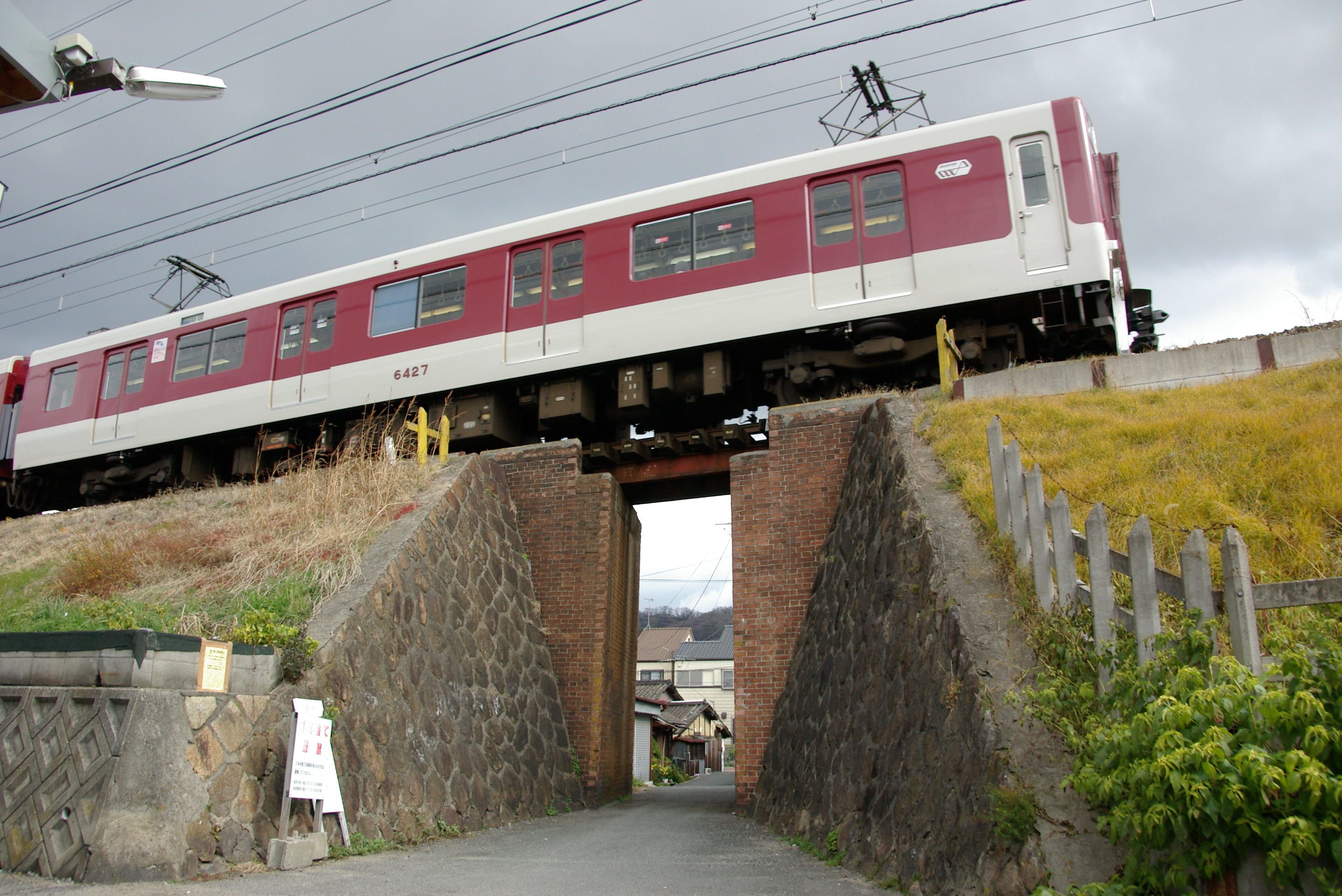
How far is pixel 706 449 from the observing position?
11555 mm

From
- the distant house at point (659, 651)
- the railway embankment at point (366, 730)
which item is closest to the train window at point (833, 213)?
the railway embankment at point (366, 730)

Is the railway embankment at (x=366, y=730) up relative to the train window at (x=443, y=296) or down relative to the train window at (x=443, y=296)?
down

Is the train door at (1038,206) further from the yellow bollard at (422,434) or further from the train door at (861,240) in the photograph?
the yellow bollard at (422,434)

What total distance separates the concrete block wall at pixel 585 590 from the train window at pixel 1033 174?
5916 mm

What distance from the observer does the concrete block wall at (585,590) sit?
10.3 metres

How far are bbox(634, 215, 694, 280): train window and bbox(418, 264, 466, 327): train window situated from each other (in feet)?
8.81

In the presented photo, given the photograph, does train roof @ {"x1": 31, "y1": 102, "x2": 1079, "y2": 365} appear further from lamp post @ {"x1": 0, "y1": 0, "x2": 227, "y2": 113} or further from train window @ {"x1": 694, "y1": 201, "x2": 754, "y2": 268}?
lamp post @ {"x1": 0, "y1": 0, "x2": 227, "y2": 113}

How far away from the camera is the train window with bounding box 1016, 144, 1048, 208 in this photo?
31.2 ft

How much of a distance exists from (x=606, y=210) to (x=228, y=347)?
706cm

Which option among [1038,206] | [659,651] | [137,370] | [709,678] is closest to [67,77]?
[1038,206]

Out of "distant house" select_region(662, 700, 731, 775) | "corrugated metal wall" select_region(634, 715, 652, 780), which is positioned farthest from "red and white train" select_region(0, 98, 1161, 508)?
"distant house" select_region(662, 700, 731, 775)

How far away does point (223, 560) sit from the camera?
8898 mm

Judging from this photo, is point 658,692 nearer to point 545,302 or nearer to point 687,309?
point 545,302

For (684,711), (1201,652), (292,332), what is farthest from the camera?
(684,711)
